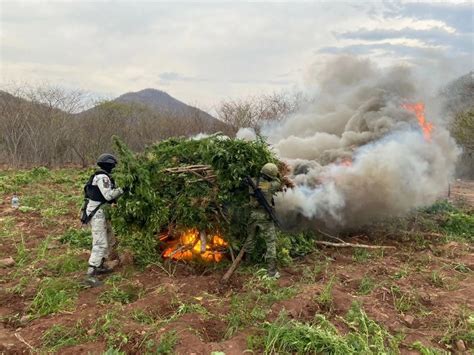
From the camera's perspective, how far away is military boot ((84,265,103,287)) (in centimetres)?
624

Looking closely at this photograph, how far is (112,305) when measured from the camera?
18.2 ft

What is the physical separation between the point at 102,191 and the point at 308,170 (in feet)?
14.9

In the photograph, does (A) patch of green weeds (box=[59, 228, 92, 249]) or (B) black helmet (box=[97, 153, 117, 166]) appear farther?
(A) patch of green weeds (box=[59, 228, 92, 249])

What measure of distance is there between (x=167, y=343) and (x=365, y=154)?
6.69 m

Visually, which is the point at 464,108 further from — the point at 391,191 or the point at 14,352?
the point at 14,352

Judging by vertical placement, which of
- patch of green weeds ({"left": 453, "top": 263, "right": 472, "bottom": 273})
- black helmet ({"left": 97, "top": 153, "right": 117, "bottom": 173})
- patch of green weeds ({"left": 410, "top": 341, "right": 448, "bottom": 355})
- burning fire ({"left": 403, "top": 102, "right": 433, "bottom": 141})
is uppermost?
burning fire ({"left": 403, "top": 102, "right": 433, "bottom": 141})

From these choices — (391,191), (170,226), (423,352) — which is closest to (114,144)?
(170,226)

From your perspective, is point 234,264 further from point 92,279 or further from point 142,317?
point 92,279

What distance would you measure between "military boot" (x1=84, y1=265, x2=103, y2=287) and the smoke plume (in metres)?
3.55

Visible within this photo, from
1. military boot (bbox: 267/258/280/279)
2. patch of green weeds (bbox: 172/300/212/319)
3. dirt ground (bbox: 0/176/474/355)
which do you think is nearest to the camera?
dirt ground (bbox: 0/176/474/355)

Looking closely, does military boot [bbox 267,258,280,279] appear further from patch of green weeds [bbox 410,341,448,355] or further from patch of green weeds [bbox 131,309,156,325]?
patch of green weeds [bbox 410,341,448,355]

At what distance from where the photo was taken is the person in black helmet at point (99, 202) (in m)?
6.44

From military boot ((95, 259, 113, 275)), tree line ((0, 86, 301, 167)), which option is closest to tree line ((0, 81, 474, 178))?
tree line ((0, 86, 301, 167))

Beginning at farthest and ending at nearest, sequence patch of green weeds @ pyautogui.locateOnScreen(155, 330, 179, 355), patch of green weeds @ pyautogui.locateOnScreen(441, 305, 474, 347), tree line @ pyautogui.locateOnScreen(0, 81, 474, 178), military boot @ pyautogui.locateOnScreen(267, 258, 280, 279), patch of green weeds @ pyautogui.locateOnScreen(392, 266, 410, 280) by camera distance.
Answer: tree line @ pyautogui.locateOnScreen(0, 81, 474, 178)
patch of green weeds @ pyautogui.locateOnScreen(392, 266, 410, 280)
military boot @ pyautogui.locateOnScreen(267, 258, 280, 279)
patch of green weeds @ pyautogui.locateOnScreen(441, 305, 474, 347)
patch of green weeds @ pyautogui.locateOnScreen(155, 330, 179, 355)
